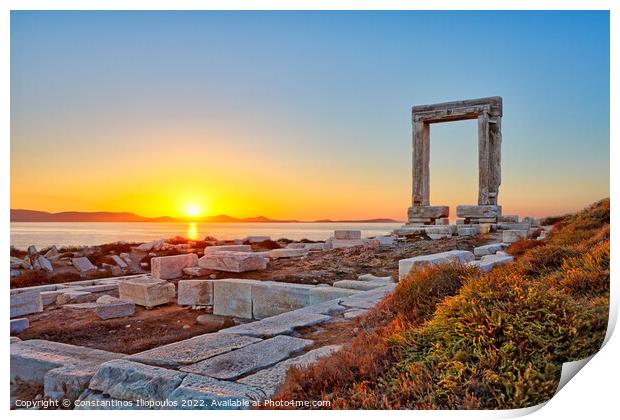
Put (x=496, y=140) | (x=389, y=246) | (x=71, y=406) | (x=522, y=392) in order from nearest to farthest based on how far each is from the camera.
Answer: (x=522, y=392) < (x=71, y=406) < (x=389, y=246) < (x=496, y=140)

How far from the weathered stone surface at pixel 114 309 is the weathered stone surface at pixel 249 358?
183 inches

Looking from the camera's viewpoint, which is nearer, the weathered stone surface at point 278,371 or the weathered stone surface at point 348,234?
the weathered stone surface at point 278,371

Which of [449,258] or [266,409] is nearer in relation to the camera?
[266,409]

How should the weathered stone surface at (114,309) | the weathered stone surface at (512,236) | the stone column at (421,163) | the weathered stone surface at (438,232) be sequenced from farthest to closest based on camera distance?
the stone column at (421,163), the weathered stone surface at (438,232), the weathered stone surface at (512,236), the weathered stone surface at (114,309)

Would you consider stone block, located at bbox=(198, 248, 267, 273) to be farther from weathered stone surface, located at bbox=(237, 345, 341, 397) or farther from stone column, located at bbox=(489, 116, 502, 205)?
stone column, located at bbox=(489, 116, 502, 205)

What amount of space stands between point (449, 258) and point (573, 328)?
5122 millimetres

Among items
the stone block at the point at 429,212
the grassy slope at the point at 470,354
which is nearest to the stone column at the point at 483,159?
the stone block at the point at 429,212

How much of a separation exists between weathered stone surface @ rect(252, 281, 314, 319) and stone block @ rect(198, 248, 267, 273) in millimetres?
2078

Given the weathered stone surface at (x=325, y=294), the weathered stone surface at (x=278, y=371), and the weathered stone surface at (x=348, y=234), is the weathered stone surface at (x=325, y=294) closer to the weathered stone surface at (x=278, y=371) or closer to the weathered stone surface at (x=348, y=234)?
the weathered stone surface at (x=278, y=371)

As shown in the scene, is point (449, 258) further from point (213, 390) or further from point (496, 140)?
point (496, 140)

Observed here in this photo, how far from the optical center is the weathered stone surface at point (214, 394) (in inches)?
151
